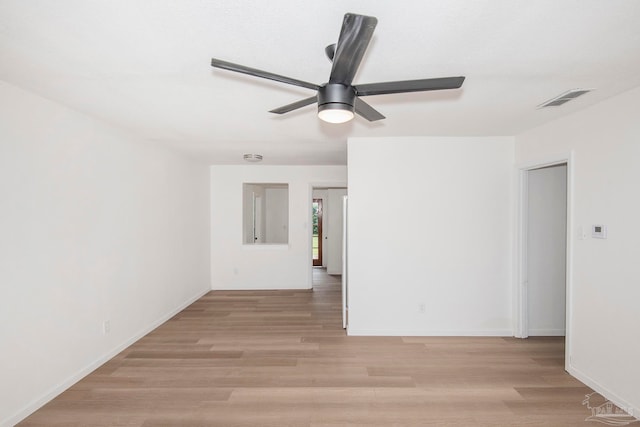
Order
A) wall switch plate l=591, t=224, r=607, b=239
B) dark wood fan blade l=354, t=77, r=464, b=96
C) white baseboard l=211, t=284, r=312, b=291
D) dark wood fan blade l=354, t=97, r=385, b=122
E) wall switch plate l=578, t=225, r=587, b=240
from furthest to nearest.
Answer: white baseboard l=211, t=284, r=312, b=291 < wall switch plate l=578, t=225, r=587, b=240 < wall switch plate l=591, t=224, r=607, b=239 < dark wood fan blade l=354, t=97, r=385, b=122 < dark wood fan blade l=354, t=77, r=464, b=96

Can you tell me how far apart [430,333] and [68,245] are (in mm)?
3869

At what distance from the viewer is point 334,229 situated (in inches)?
313

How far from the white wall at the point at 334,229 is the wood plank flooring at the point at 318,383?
3.86m

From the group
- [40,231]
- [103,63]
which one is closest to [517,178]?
[103,63]

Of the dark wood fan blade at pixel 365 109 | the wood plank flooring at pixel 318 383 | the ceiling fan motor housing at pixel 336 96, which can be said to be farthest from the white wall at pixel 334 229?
the ceiling fan motor housing at pixel 336 96

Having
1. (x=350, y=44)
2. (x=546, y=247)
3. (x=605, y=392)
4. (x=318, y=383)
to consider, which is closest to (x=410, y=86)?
(x=350, y=44)

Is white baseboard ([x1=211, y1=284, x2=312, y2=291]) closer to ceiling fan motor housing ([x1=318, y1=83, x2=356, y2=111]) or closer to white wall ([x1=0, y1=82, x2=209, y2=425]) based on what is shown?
white wall ([x1=0, y1=82, x2=209, y2=425])

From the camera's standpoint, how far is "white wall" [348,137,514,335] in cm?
375

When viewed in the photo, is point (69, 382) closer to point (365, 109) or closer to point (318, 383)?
point (318, 383)

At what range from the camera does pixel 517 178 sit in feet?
12.0

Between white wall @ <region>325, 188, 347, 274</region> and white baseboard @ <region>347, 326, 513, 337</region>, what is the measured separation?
4.06 meters

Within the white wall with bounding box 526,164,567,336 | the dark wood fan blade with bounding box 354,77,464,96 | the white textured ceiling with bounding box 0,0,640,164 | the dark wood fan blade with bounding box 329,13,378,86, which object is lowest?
the white wall with bounding box 526,164,567,336

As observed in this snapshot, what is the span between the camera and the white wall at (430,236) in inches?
148

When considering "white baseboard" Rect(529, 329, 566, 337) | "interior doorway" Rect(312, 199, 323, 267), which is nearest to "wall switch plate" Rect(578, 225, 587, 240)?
"white baseboard" Rect(529, 329, 566, 337)
